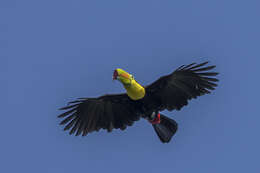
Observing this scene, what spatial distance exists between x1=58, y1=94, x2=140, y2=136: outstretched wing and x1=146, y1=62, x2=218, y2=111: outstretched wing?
73cm

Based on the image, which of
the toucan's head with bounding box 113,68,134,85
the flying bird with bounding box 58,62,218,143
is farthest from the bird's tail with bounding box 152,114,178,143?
the toucan's head with bounding box 113,68,134,85

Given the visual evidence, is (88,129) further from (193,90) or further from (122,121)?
(193,90)

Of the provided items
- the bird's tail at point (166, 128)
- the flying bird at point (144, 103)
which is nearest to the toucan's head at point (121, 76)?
the flying bird at point (144, 103)

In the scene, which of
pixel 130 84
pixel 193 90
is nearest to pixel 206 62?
pixel 193 90

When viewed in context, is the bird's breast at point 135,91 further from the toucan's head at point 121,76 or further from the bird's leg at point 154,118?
the bird's leg at point 154,118

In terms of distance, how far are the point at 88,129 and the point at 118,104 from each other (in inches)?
48.7

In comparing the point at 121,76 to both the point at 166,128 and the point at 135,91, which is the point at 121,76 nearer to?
the point at 135,91

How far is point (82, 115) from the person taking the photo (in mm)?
19844

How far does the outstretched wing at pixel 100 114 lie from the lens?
63.6 feet

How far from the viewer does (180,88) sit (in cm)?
1923

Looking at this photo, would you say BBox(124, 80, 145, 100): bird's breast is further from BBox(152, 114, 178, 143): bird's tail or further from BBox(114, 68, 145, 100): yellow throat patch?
BBox(152, 114, 178, 143): bird's tail

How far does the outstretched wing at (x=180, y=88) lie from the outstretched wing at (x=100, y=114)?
2.40ft

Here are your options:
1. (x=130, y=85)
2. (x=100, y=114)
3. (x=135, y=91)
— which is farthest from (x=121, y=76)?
(x=100, y=114)

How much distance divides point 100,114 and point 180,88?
2.58m
